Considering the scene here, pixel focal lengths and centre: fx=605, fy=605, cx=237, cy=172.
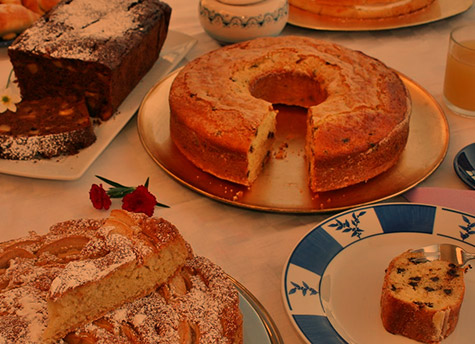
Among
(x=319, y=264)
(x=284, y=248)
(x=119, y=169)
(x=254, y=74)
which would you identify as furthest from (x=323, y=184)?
(x=119, y=169)

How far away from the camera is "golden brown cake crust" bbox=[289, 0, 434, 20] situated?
3287 millimetres

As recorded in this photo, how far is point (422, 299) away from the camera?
5.26ft

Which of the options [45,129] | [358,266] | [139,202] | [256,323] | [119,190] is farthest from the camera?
[45,129]

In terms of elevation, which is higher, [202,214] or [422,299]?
[422,299]

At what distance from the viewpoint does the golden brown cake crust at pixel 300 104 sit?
2.17 meters

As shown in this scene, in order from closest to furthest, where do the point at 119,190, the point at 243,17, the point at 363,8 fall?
the point at 119,190, the point at 243,17, the point at 363,8

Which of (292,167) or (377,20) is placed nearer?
(292,167)

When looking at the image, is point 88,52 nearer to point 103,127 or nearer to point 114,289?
point 103,127

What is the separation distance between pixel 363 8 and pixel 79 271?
245 centimetres

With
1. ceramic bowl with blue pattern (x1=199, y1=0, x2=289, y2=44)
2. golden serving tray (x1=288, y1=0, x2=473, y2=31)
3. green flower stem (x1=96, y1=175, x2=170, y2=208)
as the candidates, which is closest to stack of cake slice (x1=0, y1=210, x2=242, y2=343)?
green flower stem (x1=96, y1=175, x2=170, y2=208)

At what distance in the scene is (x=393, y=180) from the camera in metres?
2.22

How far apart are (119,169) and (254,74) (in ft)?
2.26

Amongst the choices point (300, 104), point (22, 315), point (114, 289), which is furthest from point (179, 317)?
point (300, 104)

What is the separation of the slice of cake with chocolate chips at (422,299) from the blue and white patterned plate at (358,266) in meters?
0.04
